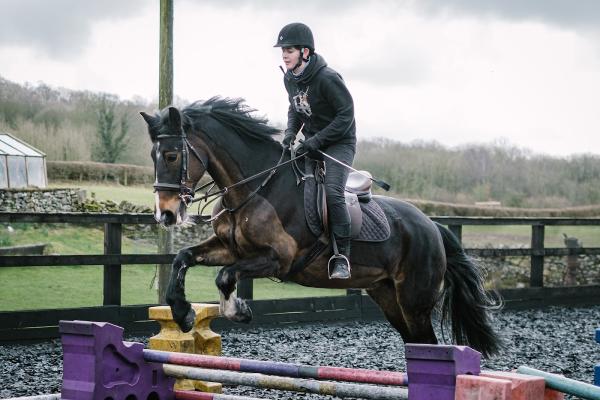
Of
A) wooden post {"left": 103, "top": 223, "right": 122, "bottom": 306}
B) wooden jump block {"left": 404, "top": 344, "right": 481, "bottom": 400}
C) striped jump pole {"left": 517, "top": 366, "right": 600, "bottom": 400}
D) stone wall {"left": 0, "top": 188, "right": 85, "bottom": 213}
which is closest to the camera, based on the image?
striped jump pole {"left": 517, "top": 366, "right": 600, "bottom": 400}

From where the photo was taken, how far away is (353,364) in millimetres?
6977

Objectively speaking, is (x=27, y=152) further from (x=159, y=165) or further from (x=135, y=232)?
(x=159, y=165)

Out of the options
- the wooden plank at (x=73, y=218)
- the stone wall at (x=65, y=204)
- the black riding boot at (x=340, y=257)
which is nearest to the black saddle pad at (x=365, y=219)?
the black riding boot at (x=340, y=257)

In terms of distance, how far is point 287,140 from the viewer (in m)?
5.38

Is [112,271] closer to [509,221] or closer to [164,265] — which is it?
[164,265]

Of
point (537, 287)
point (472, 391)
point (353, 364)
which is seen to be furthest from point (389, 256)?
point (537, 287)

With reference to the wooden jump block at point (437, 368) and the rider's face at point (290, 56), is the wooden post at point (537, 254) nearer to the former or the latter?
the rider's face at point (290, 56)

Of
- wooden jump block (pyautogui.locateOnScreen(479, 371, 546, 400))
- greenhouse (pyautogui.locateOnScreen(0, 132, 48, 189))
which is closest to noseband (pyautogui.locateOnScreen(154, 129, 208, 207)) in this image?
wooden jump block (pyautogui.locateOnScreen(479, 371, 546, 400))

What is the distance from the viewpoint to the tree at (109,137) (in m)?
13.9

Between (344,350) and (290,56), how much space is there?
3.53 metres

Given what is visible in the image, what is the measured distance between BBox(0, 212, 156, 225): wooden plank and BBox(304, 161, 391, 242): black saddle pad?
3541 millimetres

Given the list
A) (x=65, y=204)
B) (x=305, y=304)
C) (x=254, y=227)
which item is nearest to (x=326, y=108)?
(x=254, y=227)

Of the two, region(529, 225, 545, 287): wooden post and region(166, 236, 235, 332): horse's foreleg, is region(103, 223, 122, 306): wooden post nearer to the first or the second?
region(166, 236, 235, 332): horse's foreleg

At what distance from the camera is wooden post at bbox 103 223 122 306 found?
8.37 m
